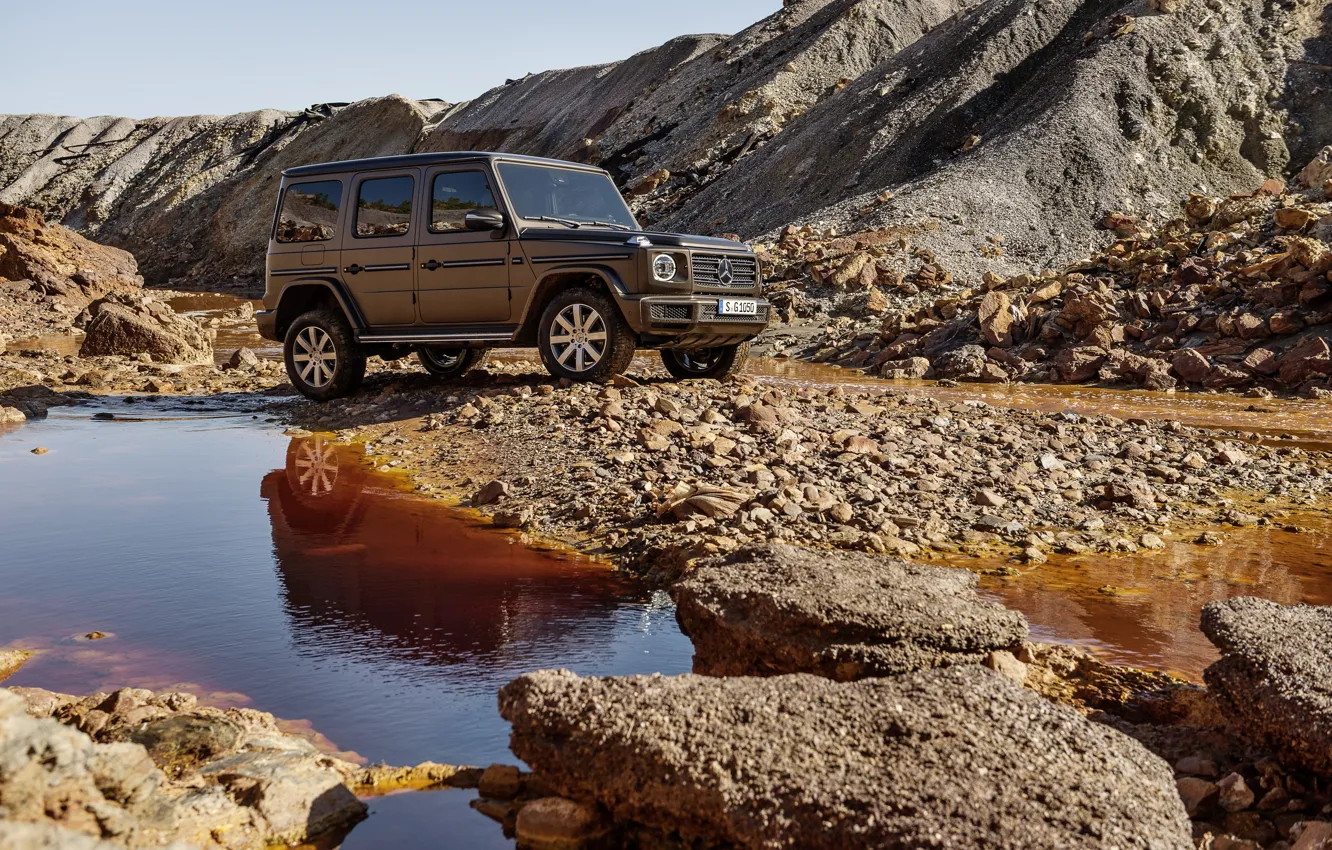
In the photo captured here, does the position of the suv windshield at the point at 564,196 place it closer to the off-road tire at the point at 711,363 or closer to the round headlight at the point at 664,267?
the round headlight at the point at 664,267

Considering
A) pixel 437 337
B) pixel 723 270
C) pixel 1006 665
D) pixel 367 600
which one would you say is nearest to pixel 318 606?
pixel 367 600

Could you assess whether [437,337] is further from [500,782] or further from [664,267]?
[500,782]

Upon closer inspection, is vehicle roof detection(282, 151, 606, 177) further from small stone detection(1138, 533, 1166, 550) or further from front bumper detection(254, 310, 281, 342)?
small stone detection(1138, 533, 1166, 550)

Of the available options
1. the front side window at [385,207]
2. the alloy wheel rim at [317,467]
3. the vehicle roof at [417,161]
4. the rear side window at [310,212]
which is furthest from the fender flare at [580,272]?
the rear side window at [310,212]

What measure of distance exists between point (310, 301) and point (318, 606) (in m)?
6.93

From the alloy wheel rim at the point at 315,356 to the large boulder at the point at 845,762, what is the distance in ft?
28.9

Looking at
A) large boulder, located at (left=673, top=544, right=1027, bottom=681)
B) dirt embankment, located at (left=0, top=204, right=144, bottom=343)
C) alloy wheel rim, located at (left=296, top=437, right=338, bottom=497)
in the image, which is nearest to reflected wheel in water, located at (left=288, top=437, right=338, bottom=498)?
alloy wheel rim, located at (left=296, top=437, right=338, bottom=497)

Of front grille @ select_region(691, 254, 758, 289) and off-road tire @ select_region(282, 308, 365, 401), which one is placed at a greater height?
front grille @ select_region(691, 254, 758, 289)

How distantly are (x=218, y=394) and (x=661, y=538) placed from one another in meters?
9.10

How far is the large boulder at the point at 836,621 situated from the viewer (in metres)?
3.91

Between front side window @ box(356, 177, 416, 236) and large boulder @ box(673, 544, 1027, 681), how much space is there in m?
7.16

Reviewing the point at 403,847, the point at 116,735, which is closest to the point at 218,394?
the point at 116,735

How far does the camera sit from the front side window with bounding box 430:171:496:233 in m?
10.3

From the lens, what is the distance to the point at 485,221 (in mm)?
9953
